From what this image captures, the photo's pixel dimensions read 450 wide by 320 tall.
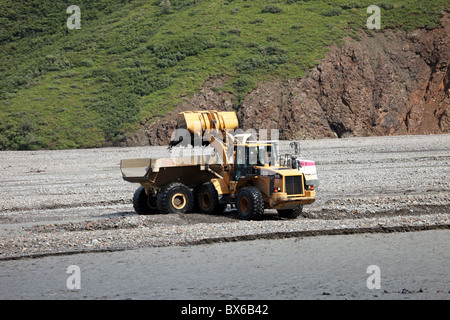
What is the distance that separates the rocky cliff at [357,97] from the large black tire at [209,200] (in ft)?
137

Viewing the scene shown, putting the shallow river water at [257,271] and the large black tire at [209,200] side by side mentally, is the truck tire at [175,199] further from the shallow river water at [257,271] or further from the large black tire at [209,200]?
the shallow river water at [257,271]

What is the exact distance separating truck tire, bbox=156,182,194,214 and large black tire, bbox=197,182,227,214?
33 centimetres

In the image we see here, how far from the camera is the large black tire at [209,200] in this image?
63.5 feet

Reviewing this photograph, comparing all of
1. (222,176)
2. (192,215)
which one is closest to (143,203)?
(192,215)

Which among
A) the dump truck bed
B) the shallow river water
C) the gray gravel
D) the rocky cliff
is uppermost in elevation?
the rocky cliff

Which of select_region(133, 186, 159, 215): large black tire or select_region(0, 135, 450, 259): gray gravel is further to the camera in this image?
select_region(133, 186, 159, 215): large black tire

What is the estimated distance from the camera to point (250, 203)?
17.8 metres

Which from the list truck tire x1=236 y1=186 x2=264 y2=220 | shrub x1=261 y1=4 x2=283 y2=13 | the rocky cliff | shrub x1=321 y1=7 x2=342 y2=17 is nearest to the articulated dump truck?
truck tire x1=236 y1=186 x2=264 y2=220

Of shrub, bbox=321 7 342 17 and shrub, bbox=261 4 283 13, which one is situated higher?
shrub, bbox=261 4 283 13

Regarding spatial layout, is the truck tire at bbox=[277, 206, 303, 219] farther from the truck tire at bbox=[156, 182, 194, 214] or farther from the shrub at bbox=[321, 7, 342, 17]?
the shrub at bbox=[321, 7, 342, 17]

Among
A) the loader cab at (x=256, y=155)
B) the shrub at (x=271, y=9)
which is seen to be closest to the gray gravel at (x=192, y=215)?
the loader cab at (x=256, y=155)

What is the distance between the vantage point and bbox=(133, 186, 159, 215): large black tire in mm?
20656

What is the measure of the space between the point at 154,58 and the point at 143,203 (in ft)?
183

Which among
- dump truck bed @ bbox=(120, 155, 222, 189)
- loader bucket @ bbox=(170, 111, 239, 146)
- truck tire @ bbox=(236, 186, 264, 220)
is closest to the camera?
truck tire @ bbox=(236, 186, 264, 220)
